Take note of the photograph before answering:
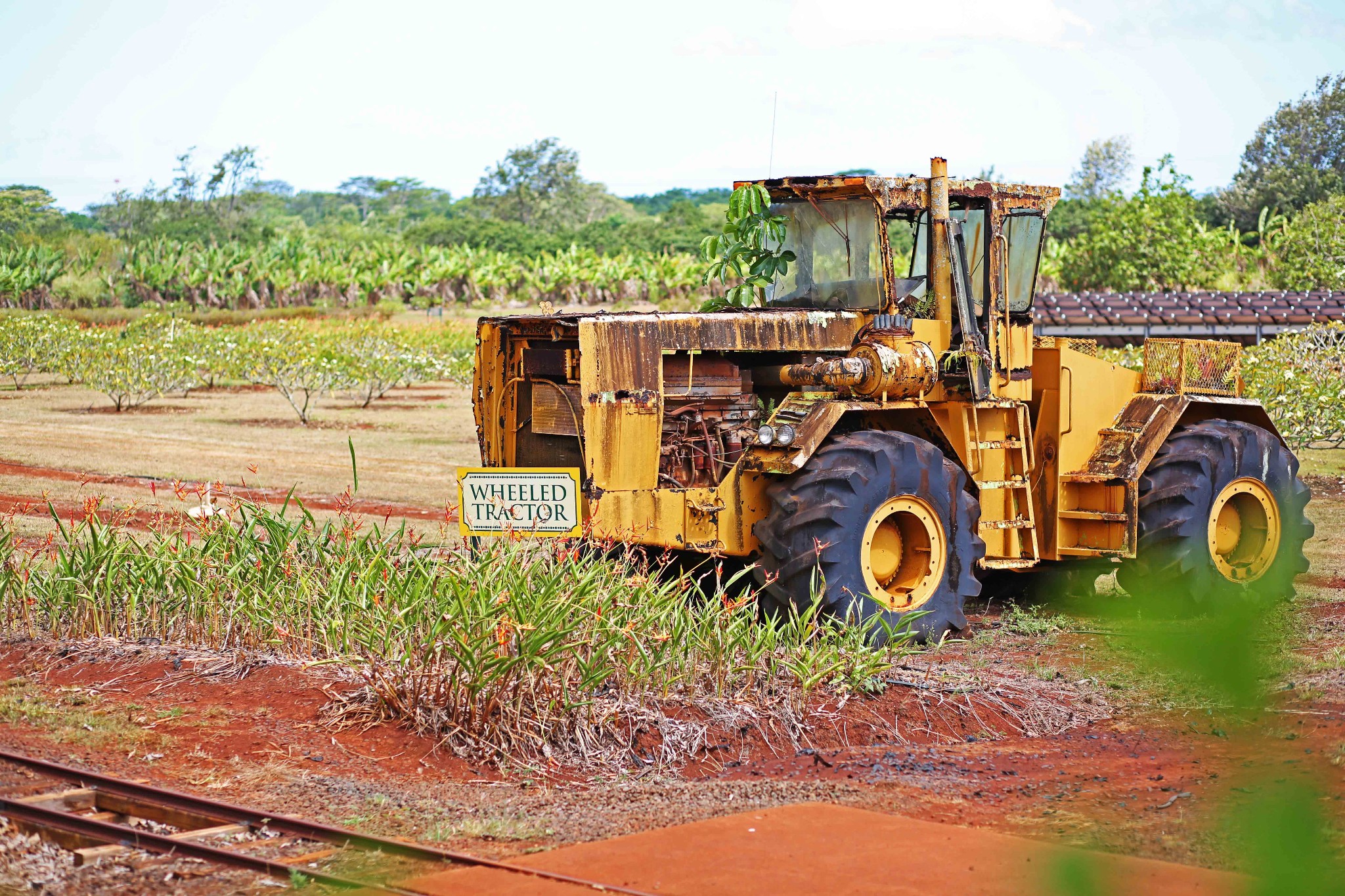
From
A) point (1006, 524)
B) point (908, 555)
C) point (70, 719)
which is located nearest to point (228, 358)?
point (1006, 524)

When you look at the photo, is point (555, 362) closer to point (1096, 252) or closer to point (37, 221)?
point (1096, 252)

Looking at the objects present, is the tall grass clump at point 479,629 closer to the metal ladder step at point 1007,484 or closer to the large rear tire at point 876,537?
the large rear tire at point 876,537

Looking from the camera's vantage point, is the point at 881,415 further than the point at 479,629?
Yes

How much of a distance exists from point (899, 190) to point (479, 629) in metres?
4.44

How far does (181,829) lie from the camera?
5.71 meters

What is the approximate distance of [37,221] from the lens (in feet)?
262

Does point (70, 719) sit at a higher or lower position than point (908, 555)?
lower

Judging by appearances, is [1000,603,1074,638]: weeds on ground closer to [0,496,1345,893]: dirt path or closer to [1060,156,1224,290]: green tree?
[0,496,1345,893]: dirt path

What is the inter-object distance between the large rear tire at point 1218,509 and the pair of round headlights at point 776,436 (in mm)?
2678

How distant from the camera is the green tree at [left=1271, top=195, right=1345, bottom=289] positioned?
36.6 m

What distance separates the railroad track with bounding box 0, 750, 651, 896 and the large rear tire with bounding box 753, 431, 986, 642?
3.30 meters

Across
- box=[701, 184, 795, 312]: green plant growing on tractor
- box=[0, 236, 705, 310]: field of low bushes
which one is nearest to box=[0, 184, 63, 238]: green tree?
box=[0, 236, 705, 310]: field of low bushes

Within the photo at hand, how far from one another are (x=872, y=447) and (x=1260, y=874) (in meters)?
7.50

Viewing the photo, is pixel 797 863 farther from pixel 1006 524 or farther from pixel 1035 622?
pixel 1035 622
